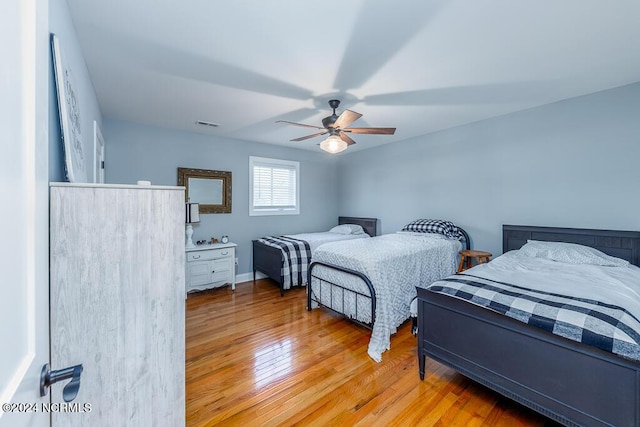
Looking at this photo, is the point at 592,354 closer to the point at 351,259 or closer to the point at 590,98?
the point at 351,259

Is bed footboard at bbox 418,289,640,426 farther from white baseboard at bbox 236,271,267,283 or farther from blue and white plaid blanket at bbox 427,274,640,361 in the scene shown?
white baseboard at bbox 236,271,267,283

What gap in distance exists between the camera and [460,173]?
4.00m

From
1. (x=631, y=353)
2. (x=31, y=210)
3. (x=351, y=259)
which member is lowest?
(x=631, y=353)

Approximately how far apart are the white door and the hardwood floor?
1.43 m

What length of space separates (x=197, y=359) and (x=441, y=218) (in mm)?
3726

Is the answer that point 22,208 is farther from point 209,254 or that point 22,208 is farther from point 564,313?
point 209,254

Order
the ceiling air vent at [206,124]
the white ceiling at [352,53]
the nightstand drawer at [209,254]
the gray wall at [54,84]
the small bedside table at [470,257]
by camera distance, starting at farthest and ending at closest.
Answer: the nightstand drawer at [209,254]
the ceiling air vent at [206,124]
the small bedside table at [470,257]
the white ceiling at [352,53]
the gray wall at [54,84]

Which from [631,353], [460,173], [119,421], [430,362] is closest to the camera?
[119,421]

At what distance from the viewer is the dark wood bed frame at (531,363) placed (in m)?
1.36

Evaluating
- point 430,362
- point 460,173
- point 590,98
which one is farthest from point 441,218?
point 430,362

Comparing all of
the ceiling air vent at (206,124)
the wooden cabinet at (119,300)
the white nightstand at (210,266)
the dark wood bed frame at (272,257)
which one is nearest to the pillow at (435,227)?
the dark wood bed frame at (272,257)

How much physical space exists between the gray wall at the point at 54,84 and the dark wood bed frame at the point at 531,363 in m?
2.42

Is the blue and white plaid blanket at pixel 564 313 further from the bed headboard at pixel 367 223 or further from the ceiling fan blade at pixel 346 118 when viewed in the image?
the bed headboard at pixel 367 223

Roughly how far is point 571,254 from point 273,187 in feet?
13.8
